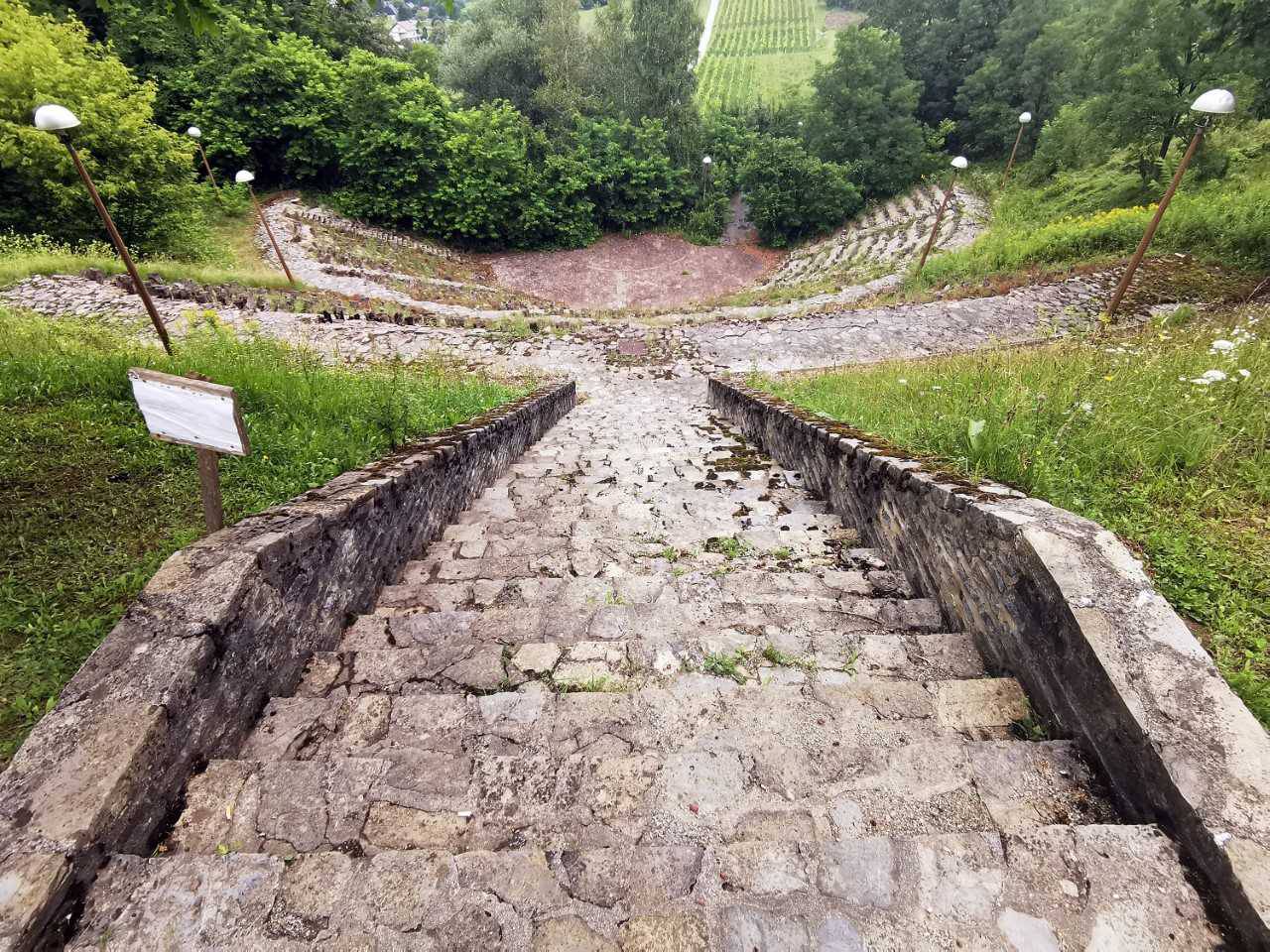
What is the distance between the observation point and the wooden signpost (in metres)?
1.84

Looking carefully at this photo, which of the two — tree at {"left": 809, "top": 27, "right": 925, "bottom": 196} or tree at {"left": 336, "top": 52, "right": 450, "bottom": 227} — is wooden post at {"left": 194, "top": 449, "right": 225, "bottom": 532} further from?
tree at {"left": 809, "top": 27, "right": 925, "bottom": 196}

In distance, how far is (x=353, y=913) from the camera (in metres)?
1.18

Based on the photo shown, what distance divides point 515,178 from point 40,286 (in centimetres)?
1650

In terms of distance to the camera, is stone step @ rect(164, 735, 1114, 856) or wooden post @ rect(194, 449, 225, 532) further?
wooden post @ rect(194, 449, 225, 532)

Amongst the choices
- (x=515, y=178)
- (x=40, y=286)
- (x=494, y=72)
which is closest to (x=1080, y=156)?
(x=515, y=178)

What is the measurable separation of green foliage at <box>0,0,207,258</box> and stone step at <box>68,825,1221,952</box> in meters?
18.5

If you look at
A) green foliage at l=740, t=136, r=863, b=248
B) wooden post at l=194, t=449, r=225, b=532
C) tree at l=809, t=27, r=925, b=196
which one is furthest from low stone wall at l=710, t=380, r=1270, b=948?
tree at l=809, t=27, r=925, b=196

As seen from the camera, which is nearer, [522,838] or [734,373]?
[522,838]

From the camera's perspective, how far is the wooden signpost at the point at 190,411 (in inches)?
72.4

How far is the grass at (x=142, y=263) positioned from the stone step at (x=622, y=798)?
14666 mm

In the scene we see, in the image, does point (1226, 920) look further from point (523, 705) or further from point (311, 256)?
point (311, 256)

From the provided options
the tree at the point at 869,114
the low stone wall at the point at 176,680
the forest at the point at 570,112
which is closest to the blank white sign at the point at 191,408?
the low stone wall at the point at 176,680

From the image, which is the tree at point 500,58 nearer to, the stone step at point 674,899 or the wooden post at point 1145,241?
the wooden post at point 1145,241

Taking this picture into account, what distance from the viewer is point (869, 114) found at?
24.6 m
